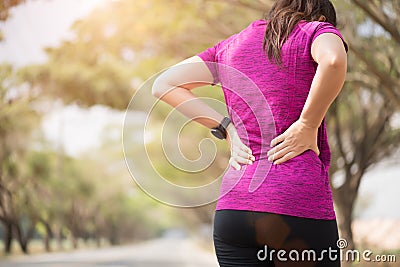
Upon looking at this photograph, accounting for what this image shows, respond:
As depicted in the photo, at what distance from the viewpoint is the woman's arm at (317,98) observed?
1.65 metres

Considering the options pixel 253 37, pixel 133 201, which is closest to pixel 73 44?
pixel 253 37

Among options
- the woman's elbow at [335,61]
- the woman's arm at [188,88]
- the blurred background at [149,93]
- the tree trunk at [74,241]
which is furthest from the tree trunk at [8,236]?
the woman's elbow at [335,61]

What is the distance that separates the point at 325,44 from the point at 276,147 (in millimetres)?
290

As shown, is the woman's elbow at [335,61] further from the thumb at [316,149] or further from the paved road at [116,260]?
the paved road at [116,260]

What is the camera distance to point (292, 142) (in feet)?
5.55

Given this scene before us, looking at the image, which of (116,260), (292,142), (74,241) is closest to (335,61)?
(292,142)

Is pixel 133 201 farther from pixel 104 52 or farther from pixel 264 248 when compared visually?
pixel 264 248

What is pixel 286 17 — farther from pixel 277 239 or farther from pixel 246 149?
pixel 277 239

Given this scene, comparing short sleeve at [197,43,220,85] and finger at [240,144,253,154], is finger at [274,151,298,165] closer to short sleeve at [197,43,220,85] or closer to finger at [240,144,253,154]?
finger at [240,144,253,154]

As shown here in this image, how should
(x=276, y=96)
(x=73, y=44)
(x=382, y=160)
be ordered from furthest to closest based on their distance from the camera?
(x=382, y=160)
(x=73, y=44)
(x=276, y=96)

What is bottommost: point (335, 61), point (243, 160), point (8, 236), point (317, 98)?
point (8, 236)

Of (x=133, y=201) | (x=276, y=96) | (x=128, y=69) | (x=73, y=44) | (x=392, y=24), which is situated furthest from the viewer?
(x=133, y=201)

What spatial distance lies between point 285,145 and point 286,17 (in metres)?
0.38

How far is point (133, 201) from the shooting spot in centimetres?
7569
